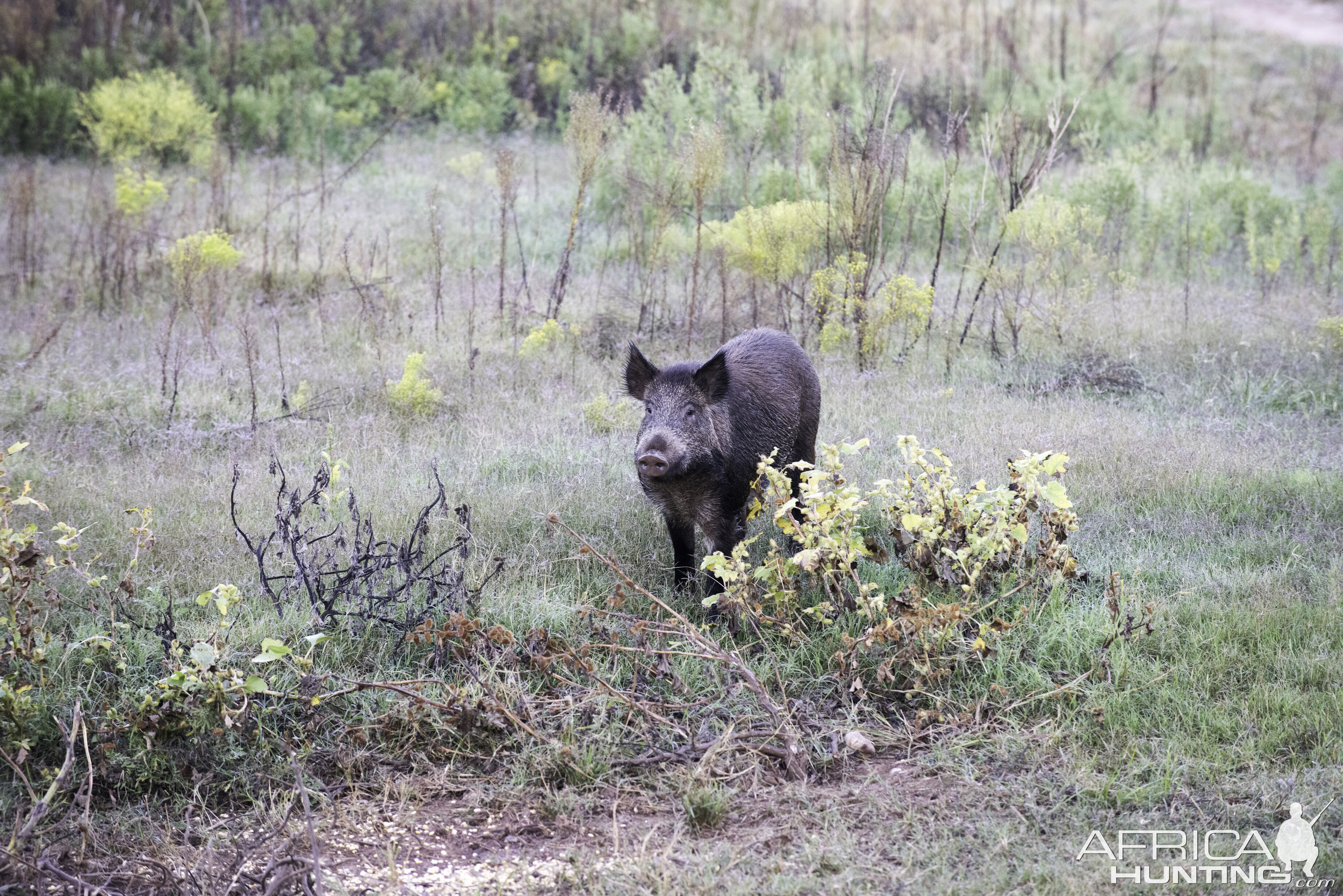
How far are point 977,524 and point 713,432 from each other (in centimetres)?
122

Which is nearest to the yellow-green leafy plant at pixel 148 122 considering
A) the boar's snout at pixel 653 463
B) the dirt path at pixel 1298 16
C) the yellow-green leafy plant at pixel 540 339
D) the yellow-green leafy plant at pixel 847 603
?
the yellow-green leafy plant at pixel 540 339

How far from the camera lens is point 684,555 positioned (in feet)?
16.4

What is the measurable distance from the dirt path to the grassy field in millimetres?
2201

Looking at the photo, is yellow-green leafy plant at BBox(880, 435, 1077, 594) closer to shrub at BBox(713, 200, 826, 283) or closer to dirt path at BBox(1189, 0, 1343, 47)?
dirt path at BBox(1189, 0, 1343, 47)

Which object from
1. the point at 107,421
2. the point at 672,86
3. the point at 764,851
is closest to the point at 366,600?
the point at 764,851

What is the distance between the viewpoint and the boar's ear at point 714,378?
180 inches

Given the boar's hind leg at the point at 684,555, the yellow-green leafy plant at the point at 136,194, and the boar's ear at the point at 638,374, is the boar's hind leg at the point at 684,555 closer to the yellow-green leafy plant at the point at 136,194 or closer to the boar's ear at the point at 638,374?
the boar's ear at the point at 638,374

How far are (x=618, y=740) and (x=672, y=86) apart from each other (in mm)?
12951

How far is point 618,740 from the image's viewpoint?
3.68 m

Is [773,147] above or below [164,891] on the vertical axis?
above

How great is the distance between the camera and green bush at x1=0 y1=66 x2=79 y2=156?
14.5 m

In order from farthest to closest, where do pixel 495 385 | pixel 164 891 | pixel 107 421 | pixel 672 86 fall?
pixel 672 86
pixel 495 385
pixel 107 421
pixel 164 891

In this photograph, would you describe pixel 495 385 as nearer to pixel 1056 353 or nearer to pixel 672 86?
pixel 1056 353

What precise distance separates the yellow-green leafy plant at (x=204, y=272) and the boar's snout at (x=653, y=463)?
15.7 feet
